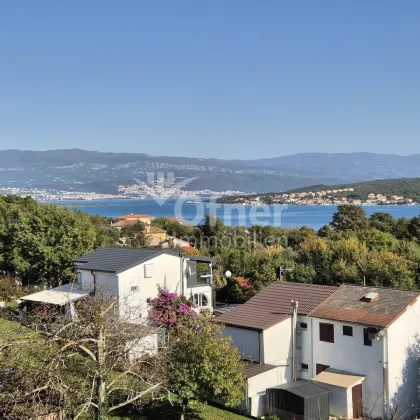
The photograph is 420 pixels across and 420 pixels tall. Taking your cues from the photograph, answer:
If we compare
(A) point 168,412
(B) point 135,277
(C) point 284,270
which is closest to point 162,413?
(A) point 168,412

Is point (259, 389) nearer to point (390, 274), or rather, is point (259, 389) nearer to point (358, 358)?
point (358, 358)

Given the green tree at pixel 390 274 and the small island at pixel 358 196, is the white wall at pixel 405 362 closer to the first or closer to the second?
the green tree at pixel 390 274

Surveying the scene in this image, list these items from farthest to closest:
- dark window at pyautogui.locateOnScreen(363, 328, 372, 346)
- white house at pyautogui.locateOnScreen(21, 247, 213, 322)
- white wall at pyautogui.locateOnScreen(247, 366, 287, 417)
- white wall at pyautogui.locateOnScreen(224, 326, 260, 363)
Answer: white house at pyautogui.locateOnScreen(21, 247, 213, 322), white wall at pyautogui.locateOnScreen(224, 326, 260, 363), dark window at pyautogui.locateOnScreen(363, 328, 372, 346), white wall at pyautogui.locateOnScreen(247, 366, 287, 417)

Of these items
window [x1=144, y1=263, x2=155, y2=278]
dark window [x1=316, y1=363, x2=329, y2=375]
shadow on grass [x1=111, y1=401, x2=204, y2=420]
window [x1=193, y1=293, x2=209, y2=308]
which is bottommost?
dark window [x1=316, y1=363, x2=329, y2=375]

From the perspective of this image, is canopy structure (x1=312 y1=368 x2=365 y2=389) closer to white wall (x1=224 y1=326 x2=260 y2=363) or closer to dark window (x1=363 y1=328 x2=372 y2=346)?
dark window (x1=363 y1=328 x2=372 y2=346)

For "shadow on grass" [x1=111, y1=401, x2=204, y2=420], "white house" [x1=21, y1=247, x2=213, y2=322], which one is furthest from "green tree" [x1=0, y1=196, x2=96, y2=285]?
Answer: "shadow on grass" [x1=111, y1=401, x2=204, y2=420]

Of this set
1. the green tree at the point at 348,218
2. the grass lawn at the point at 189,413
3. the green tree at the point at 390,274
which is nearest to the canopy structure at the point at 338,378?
the grass lawn at the point at 189,413
